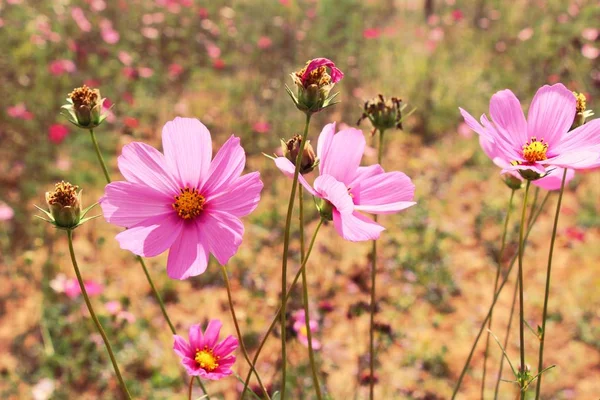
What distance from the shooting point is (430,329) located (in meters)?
2.00

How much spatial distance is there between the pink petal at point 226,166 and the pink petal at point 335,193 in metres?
0.10

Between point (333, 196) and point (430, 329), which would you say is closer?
point (333, 196)

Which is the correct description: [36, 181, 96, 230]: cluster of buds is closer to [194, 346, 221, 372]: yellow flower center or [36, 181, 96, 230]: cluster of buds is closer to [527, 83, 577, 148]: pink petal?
[194, 346, 221, 372]: yellow flower center

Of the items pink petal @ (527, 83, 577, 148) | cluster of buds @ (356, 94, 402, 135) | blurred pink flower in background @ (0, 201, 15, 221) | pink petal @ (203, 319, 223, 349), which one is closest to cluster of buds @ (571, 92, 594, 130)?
pink petal @ (527, 83, 577, 148)

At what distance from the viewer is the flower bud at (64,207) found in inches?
22.6

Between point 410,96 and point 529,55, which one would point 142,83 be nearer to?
point 410,96

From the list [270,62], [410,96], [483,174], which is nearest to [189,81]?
[270,62]

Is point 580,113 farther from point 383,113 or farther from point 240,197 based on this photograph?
point 240,197

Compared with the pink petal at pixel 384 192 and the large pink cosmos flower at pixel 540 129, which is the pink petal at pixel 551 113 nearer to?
the large pink cosmos flower at pixel 540 129

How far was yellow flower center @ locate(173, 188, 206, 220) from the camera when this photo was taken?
656mm

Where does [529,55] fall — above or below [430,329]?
above

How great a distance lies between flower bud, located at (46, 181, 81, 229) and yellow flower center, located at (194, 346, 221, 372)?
0.29 metres

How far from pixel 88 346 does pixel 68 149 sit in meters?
1.28

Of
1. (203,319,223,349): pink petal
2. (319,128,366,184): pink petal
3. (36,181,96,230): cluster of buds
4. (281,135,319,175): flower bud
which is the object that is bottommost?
(203,319,223,349): pink petal
